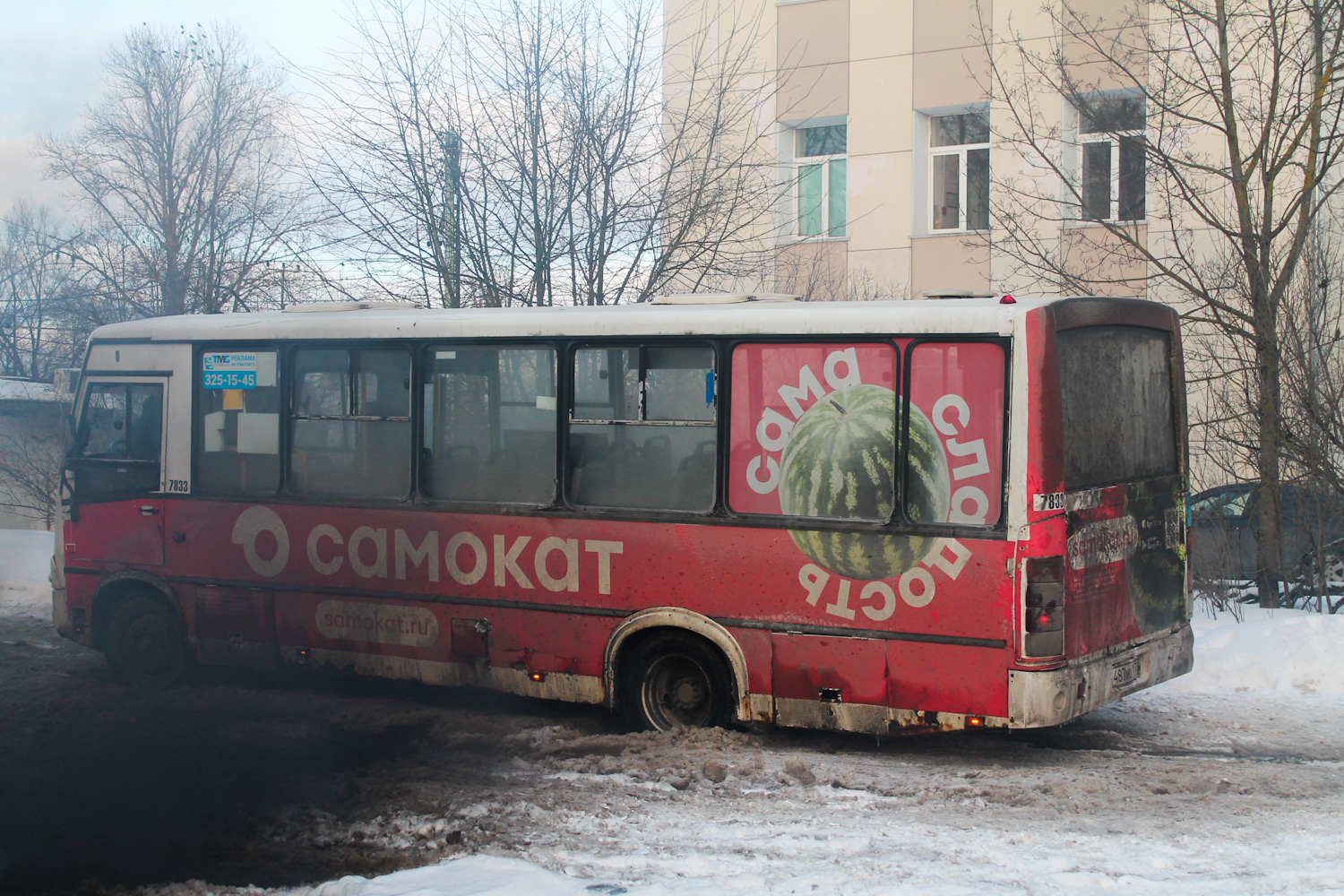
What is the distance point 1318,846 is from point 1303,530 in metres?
6.94

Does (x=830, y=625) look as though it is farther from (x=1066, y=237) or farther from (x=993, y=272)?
(x=993, y=272)

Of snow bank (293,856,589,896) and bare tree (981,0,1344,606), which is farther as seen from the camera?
bare tree (981,0,1344,606)

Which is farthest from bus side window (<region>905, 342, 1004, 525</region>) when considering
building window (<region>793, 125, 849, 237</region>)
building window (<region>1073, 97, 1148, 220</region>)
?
building window (<region>793, 125, 849, 237</region>)

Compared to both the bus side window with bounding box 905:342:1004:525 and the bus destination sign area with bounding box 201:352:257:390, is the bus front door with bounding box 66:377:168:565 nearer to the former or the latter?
the bus destination sign area with bounding box 201:352:257:390

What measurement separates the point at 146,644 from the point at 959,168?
1455 cm

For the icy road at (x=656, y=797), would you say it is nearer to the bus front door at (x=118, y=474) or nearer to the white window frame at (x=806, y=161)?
the bus front door at (x=118, y=474)

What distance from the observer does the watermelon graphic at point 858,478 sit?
20.5ft

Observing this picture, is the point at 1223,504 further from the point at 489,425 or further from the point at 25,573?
the point at 25,573

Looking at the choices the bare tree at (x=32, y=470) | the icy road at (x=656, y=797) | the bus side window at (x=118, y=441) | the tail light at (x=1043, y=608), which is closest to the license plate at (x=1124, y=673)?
the icy road at (x=656, y=797)

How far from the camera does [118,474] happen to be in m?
8.96

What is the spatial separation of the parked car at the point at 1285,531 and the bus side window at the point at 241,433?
802cm

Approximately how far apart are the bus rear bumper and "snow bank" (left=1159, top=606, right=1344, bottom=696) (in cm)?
146

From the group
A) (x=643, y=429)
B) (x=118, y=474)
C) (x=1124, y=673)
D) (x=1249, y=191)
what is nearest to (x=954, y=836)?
(x=1124, y=673)

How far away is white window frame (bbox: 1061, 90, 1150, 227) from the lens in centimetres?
1189
